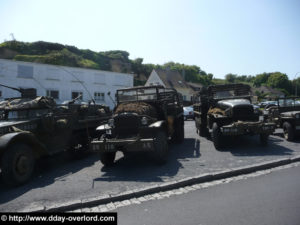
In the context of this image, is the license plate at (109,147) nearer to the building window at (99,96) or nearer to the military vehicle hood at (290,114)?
the military vehicle hood at (290,114)

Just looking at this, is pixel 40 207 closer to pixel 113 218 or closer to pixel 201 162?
pixel 113 218

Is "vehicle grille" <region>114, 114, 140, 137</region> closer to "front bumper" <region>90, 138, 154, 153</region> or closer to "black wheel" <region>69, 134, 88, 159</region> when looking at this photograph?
"front bumper" <region>90, 138, 154, 153</region>

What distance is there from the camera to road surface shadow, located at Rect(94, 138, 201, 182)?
5098mm

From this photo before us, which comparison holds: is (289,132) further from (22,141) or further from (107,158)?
(22,141)

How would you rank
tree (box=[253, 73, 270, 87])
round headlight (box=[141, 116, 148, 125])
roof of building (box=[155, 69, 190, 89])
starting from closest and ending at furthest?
round headlight (box=[141, 116, 148, 125])
roof of building (box=[155, 69, 190, 89])
tree (box=[253, 73, 270, 87])

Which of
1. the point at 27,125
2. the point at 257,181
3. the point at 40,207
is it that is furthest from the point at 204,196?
the point at 27,125

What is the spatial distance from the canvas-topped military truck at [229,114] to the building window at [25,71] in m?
20.5

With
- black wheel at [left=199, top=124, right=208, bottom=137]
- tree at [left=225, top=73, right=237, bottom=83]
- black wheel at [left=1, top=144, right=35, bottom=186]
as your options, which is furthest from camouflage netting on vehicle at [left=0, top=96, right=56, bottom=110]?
tree at [left=225, top=73, right=237, bottom=83]

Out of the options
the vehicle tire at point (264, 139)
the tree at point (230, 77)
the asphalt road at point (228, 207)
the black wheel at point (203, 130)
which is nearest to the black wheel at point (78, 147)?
the asphalt road at point (228, 207)

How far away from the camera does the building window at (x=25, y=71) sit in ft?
76.6

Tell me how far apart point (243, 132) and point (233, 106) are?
1.13 m

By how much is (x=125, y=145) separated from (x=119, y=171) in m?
0.71

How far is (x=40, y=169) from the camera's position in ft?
21.0

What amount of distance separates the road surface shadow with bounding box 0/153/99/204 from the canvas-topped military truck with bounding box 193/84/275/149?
4199 millimetres
